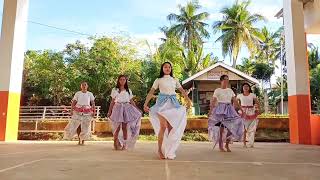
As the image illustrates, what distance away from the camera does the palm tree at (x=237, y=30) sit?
31391 mm

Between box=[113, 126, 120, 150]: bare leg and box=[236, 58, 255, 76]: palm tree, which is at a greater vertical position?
box=[236, 58, 255, 76]: palm tree

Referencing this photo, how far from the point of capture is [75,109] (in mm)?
8656

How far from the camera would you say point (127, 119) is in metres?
7.25

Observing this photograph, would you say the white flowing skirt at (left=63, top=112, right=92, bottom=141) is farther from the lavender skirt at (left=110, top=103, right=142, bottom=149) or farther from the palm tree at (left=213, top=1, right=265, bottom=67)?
the palm tree at (left=213, top=1, right=265, bottom=67)

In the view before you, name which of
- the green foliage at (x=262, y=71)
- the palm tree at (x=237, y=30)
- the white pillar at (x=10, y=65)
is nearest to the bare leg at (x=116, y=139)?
the white pillar at (x=10, y=65)

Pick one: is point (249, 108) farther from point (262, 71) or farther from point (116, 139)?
point (262, 71)

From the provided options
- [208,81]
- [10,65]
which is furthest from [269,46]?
[10,65]

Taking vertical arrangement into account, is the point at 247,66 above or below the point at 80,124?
above

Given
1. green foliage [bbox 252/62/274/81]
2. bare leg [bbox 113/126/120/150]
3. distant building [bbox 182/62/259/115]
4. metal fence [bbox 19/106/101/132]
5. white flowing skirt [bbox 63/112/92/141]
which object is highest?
green foliage [bbox 252/62/274/81]

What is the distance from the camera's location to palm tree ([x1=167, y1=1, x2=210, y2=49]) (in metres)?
33.5

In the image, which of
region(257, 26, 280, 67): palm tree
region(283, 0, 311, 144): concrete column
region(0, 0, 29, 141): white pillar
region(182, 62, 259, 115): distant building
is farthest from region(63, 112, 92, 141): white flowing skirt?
region(257, 26, 280, 67): palm tree

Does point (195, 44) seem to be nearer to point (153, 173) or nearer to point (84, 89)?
point (84, 89)

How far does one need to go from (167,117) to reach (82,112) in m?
3.67

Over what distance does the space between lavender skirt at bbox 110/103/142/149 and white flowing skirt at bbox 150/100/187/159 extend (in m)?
1.65
